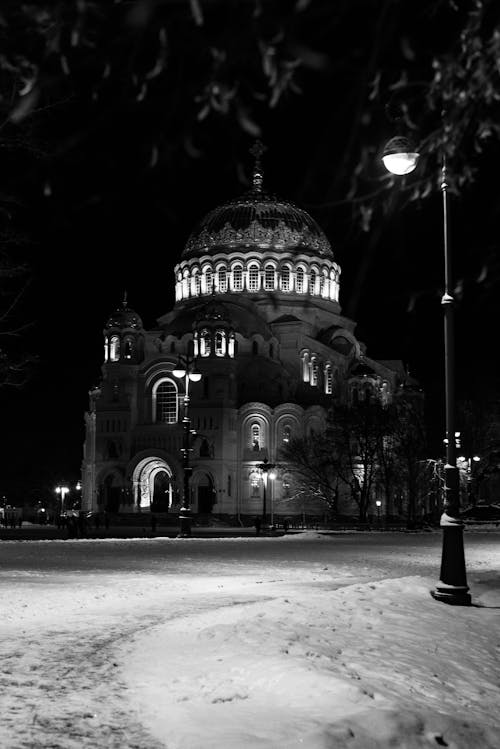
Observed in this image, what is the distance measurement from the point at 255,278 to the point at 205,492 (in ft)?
72.4

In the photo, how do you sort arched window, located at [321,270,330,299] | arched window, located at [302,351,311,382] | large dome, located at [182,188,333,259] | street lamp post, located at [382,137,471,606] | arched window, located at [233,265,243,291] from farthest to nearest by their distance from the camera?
arched window, located at [321,270,330,299]
large dome, located at [182,188,333,259]
arched window, located at [233,265,243,291]
arched window, located at [302,351,311,382]
street lamp post, located at [382,137,471,606]

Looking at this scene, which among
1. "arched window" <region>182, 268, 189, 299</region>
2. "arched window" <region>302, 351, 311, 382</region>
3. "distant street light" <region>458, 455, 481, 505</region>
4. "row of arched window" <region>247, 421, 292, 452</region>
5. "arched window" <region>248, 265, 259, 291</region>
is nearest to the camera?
"distant street light" <region>458, 455, 481, 505</region>

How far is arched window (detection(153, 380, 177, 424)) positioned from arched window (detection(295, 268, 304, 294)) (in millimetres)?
17739

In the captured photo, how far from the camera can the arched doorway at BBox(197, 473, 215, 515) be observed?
75375 millimetres

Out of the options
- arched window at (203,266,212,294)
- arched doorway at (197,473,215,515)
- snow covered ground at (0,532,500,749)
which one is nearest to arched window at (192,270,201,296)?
arched window at (203,266,212,294)

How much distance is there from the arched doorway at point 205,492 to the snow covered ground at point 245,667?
194 feet

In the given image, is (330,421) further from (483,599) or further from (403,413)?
(483,599)

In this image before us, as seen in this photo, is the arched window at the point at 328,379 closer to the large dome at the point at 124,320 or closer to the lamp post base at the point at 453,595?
the large dome at the point at 124,320

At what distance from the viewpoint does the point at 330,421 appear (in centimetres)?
7031

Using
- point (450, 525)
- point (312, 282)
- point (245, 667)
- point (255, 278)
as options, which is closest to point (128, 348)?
point (255, 278)

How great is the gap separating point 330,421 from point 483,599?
55.6 meters

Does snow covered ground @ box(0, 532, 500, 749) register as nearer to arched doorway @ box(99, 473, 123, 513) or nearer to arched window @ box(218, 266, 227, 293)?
arched doorway @ box(99, 473, 123, 513)

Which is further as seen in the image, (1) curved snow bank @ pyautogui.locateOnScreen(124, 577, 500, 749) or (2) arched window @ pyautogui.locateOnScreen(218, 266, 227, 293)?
(2) arched window @ pyautogui.locateOnScreen(218, 266, 227, 293)

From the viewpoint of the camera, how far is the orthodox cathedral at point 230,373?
75.9 meters
